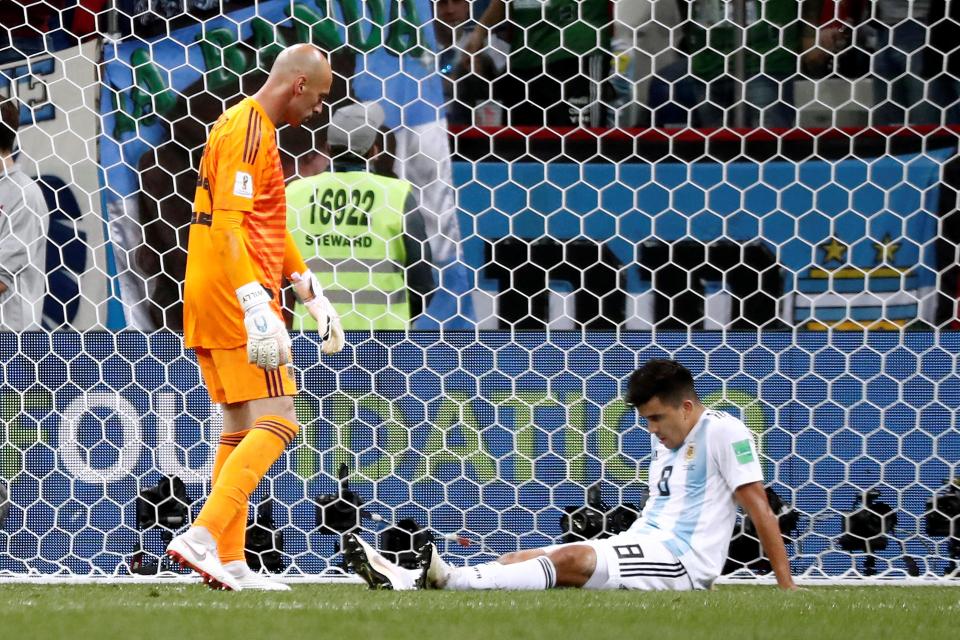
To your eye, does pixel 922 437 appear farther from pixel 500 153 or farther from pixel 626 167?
pixel 500 153

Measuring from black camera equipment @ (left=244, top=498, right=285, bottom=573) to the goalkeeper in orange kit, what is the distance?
70 centimetres

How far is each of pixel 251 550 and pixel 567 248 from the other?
1.32 m

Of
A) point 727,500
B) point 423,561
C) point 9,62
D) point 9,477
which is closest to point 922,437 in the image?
point 727,500

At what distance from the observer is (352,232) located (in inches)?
172

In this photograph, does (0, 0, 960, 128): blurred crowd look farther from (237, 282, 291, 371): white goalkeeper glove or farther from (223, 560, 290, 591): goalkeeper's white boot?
(223, 560, 290, 591): goalkeeper's white boot

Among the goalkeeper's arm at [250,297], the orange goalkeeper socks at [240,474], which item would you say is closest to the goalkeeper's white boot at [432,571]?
the orange goalkeeper socks at [240,474]

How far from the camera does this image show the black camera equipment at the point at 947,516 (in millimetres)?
4016

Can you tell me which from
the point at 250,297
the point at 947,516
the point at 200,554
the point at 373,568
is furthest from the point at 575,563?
the point at 947,516

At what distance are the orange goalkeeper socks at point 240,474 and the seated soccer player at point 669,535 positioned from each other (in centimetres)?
28

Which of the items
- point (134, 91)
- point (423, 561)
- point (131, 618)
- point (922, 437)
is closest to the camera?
point (131, 618)

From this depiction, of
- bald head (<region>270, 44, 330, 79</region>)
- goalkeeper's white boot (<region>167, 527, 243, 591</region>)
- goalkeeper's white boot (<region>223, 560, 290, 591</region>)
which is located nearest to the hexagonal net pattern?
goalkeeper's white boot (<region>223, 560, 290, 591</region>)

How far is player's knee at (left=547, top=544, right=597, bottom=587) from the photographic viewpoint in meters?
3.34

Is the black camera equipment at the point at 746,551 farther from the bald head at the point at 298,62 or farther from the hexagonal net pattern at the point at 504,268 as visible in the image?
the bald head at the point at 298,62

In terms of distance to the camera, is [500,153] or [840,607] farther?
[500,153]
